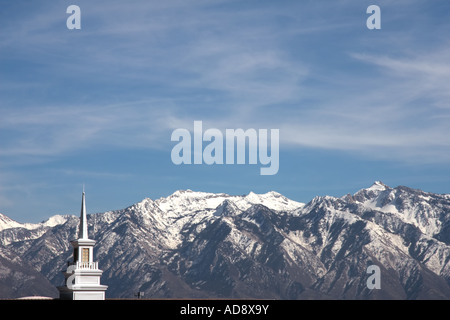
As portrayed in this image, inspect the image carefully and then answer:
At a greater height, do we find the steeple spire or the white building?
the steeple spire

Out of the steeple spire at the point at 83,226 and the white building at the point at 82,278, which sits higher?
the steeple spire at the point at 83,226

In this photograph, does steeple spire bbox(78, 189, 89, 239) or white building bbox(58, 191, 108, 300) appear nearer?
white building bbox(58, 191, 108, 300)

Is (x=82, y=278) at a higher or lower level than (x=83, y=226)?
lower

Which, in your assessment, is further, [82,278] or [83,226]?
→ [83,226]

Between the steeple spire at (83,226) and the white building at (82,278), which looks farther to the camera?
the steeple spire at (83,226)
